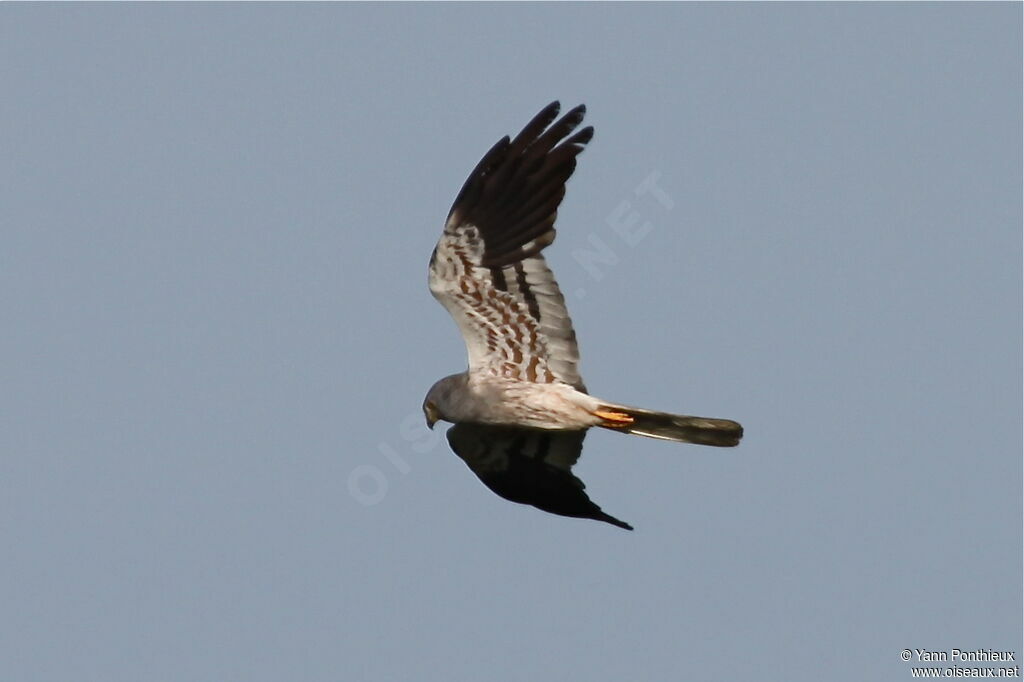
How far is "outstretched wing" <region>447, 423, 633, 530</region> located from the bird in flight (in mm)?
308

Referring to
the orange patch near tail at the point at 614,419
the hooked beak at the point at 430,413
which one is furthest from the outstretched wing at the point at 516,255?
the hooked beak at the point at 430,413

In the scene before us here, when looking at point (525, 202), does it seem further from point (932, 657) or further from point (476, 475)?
point (932, 657)

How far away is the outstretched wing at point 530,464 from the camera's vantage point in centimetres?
1234

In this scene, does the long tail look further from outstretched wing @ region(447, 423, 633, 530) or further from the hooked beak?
the hooked beak

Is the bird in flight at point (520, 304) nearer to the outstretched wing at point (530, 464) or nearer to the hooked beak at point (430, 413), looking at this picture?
the hooked beak at point (430, 413)

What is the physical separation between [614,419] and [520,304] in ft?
3.42

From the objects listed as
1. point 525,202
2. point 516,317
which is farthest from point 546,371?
point 525,202

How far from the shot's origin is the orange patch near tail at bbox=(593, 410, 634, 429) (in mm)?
11594

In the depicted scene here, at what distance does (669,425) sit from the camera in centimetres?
1156

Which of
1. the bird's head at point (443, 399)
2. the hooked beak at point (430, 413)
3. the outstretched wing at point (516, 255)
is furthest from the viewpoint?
the hooked beak at point (430, 413)

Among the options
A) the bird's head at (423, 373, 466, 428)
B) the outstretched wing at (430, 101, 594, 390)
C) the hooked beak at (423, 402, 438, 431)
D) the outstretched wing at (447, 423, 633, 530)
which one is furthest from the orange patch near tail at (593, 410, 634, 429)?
the hooked beak at (423, 402, 438, 431)

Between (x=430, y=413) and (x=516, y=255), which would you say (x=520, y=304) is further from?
(x=430, y=413)

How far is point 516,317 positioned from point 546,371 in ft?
1.48

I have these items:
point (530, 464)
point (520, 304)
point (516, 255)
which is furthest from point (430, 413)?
point (516, 255)
